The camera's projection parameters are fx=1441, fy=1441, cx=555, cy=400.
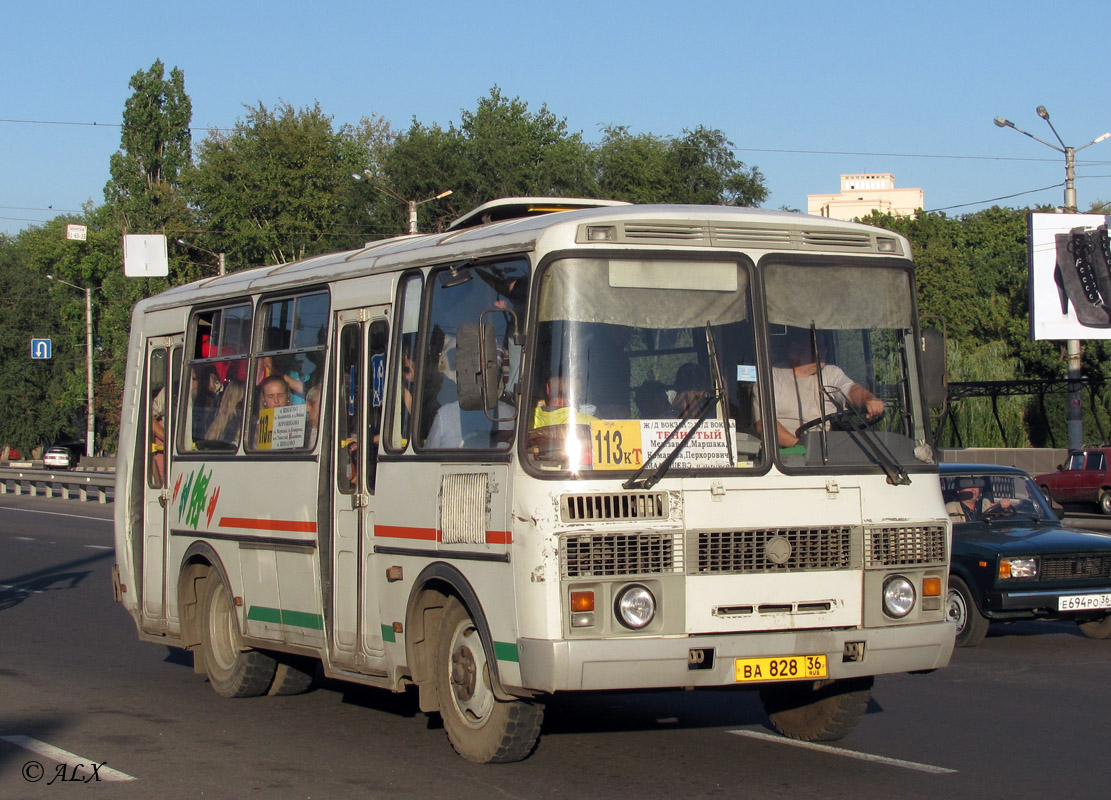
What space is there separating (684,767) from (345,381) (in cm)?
315

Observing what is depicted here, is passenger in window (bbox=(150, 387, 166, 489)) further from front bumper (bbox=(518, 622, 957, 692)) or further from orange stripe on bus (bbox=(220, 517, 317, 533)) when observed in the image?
front bumper (bbox=(518, 622, 957, 692))

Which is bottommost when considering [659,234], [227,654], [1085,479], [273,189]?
[227,654]

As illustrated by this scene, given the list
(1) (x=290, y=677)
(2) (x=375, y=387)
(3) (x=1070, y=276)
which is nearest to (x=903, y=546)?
(2) (x=375, y=387)

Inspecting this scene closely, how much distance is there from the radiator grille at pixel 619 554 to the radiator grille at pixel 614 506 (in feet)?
0.28

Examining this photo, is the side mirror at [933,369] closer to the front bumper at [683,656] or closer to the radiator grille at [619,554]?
the front bumper at [683,656]

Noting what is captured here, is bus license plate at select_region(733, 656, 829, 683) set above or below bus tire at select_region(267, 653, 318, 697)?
above

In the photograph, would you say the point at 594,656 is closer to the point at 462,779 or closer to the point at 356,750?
the point at 462,779

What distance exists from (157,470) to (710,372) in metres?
5.77

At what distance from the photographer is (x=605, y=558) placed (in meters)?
6.75

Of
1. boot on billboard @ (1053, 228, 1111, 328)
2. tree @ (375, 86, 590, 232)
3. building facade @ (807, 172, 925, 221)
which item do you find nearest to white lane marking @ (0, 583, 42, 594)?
boot on billboard @ (1053, 228, 1111, 328)

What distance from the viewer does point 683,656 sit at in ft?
22.3

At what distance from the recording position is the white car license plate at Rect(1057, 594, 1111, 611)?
12.1 metres

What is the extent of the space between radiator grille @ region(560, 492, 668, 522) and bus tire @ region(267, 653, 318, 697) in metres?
4.20

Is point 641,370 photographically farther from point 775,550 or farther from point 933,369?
point 933,369
